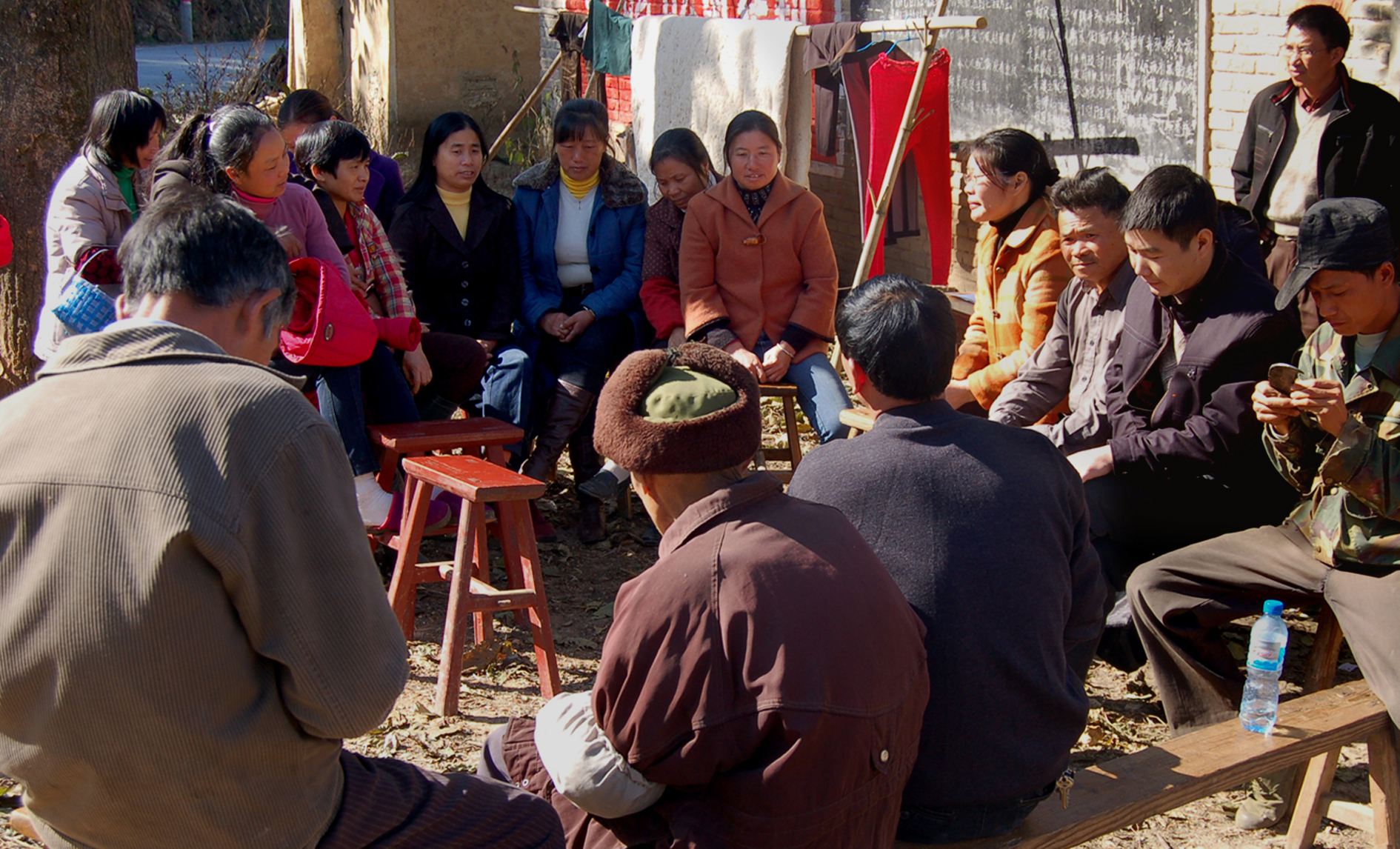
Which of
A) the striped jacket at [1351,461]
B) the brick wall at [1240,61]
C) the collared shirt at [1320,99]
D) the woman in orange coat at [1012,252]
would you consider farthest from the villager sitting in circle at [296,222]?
the brick wall at [1240,61]

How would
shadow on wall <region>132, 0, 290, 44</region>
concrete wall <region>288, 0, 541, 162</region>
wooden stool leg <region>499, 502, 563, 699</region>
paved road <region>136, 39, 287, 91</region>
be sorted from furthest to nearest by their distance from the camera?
1. shadow on wall <region>132, 0, 290, 44</region>
2. paved road <region>136, 39, 287, 91</region>
3. concrete wall <region>288, 0, 541, 162</region>
4. wooden stool leg <region>499, 502, 563, 699</region>

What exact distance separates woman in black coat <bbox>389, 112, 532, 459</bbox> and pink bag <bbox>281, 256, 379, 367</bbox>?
3.11ft

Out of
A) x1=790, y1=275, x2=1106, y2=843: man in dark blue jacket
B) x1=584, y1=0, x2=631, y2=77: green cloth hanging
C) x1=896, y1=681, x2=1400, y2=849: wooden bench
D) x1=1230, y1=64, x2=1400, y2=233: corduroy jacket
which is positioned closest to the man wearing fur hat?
x1=790, y1=275, x2=1106, y2=843: man in dark blue jacket

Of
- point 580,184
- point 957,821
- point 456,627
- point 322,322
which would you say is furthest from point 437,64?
point 957,821

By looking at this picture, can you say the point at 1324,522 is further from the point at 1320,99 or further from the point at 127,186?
the point at 127,186

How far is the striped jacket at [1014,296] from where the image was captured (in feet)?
14.9

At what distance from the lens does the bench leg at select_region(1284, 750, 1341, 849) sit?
3.13 m

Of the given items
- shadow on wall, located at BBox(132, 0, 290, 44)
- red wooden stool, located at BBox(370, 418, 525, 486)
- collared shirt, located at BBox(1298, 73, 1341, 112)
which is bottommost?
red wooden stool, located at BBox(370, 418, 525, 486)

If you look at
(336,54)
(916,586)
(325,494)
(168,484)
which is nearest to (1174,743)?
(916,586)

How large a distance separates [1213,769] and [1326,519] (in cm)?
93

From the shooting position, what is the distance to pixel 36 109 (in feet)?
18.4

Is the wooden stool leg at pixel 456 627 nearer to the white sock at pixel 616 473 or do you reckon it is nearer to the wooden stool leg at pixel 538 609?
the wooden stool leg at pixel 538 609

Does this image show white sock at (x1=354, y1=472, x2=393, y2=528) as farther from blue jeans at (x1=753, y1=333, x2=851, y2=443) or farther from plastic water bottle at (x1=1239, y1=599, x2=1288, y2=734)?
plastic water bottle at (x1=1239, y1=599, x2=1288, y2=734)

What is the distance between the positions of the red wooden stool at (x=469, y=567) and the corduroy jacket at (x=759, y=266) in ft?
5.00
